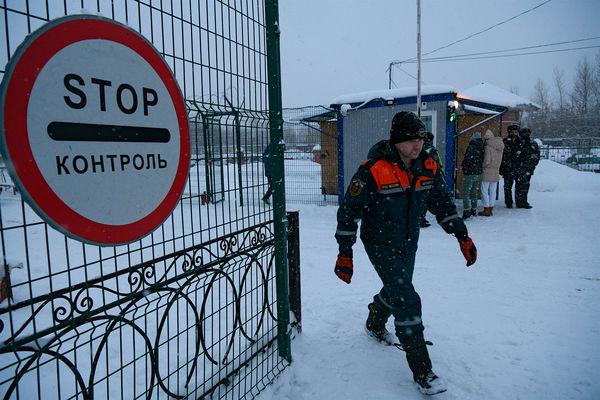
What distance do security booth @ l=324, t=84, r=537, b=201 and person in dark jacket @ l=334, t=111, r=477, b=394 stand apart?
22.9ft

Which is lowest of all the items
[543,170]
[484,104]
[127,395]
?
[127,395]

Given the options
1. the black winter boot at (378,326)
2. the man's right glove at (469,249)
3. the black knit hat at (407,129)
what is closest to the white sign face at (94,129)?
the black knit hat at (407,129)

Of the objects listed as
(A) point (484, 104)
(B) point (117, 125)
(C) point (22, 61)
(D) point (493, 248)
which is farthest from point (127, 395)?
(A) point (484, 104)

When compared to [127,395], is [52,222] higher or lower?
higher

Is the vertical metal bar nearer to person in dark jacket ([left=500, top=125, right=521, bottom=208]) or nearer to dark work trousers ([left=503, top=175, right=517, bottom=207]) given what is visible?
person in dark jacket ([left=500, top=125, right=521, bottom=208])

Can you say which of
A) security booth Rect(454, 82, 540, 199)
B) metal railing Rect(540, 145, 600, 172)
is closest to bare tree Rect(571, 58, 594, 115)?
metal railing Rect(540, 145, 600, 172)

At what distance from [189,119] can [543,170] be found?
18.4 m

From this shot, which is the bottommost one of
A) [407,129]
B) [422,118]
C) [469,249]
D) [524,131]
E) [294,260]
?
[294,260]

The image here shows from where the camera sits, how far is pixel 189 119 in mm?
2053

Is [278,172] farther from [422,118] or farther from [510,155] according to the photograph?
[510,155]

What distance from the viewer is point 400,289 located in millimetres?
2746

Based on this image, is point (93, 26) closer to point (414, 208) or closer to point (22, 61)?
point (22, 61)

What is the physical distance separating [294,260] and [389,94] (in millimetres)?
7618

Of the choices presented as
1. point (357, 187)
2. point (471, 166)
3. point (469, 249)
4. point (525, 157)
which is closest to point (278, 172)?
point (357, 187)
